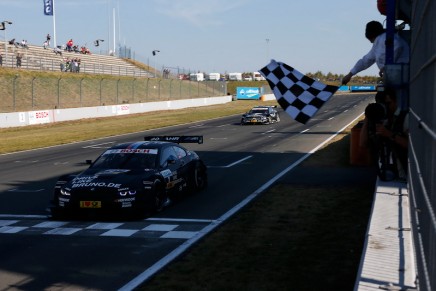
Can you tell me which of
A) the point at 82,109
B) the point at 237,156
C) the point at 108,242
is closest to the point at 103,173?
the point at 108,242

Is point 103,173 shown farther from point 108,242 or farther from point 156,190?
point 108,242

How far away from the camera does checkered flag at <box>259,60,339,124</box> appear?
23.6 ft

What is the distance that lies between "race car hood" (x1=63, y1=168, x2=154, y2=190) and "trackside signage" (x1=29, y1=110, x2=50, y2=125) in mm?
30989

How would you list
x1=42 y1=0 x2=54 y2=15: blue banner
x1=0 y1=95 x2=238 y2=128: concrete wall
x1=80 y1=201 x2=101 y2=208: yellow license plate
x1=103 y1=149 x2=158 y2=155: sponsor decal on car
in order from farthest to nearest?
1. x1=42 y1=0 x2=54 y2=15: blue banner
2. x1=0 y1=95 x2=238 y2=128: concrete wall
3. x1=103 y1=149 x2=158 y2=155: sponsor decal on car
4. x1=80 y1=201 x2=101 y2=208: yellow license plate

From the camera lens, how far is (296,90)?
729 centimetres

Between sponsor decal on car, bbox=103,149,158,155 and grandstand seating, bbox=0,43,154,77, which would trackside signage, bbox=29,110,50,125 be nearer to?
grandstand seating, bbox=0,43,154,77

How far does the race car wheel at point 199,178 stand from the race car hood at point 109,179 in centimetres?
230

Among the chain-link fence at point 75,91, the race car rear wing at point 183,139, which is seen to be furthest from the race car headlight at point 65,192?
the chain-link fence at point 75,91

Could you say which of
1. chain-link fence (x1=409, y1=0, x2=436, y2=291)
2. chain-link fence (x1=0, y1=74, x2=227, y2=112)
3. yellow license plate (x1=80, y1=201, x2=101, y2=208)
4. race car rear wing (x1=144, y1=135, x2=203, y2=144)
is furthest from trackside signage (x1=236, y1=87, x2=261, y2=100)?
chain-link fence (x1=409, y1=0, x2=436, y2=291)

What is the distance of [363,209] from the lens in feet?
37.7

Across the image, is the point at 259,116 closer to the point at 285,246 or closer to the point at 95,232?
the point at 95,232

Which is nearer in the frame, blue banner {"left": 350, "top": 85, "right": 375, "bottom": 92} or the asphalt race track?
the asphalt race track

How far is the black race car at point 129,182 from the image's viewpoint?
36.0 ft

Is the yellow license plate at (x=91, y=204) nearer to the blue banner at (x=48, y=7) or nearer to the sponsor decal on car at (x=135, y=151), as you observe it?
the sponsor decal on car at (x=135, y=151)
